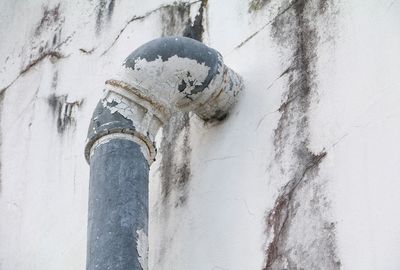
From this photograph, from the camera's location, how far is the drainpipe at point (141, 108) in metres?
2.72

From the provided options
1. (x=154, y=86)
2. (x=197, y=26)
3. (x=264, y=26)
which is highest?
(x=197, y=26)

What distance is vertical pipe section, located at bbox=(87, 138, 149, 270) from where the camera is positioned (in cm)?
263

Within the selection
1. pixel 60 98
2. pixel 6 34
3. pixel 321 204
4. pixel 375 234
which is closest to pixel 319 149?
pixel 321 204

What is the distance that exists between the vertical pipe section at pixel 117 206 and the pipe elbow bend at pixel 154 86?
1.9 inches

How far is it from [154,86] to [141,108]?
7 cm

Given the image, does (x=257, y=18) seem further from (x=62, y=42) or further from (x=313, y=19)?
(x=62, y=42)

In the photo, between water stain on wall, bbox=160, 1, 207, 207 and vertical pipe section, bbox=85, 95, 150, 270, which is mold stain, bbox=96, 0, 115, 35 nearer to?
water stain on wall, bbox=160, 1, 207, 207

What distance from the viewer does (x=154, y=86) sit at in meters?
2.84

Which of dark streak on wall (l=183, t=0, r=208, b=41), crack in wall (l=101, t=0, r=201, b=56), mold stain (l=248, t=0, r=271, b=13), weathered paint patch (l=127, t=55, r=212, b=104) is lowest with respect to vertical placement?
weathered paint patch (l=127, t=55, r=212, b=104)

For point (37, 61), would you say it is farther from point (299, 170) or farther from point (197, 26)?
point (299, 170)

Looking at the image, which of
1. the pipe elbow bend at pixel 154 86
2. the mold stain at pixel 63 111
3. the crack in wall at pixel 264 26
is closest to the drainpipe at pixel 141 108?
the pipe elbow bend at pixel 154 86

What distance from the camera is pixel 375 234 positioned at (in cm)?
241

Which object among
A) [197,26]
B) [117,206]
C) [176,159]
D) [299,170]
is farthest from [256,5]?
[117,206]

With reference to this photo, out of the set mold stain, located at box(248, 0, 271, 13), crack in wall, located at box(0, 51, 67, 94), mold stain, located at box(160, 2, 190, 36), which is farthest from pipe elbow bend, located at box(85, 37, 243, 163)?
crack in wall, located at box(0, 51, 67, 94)
